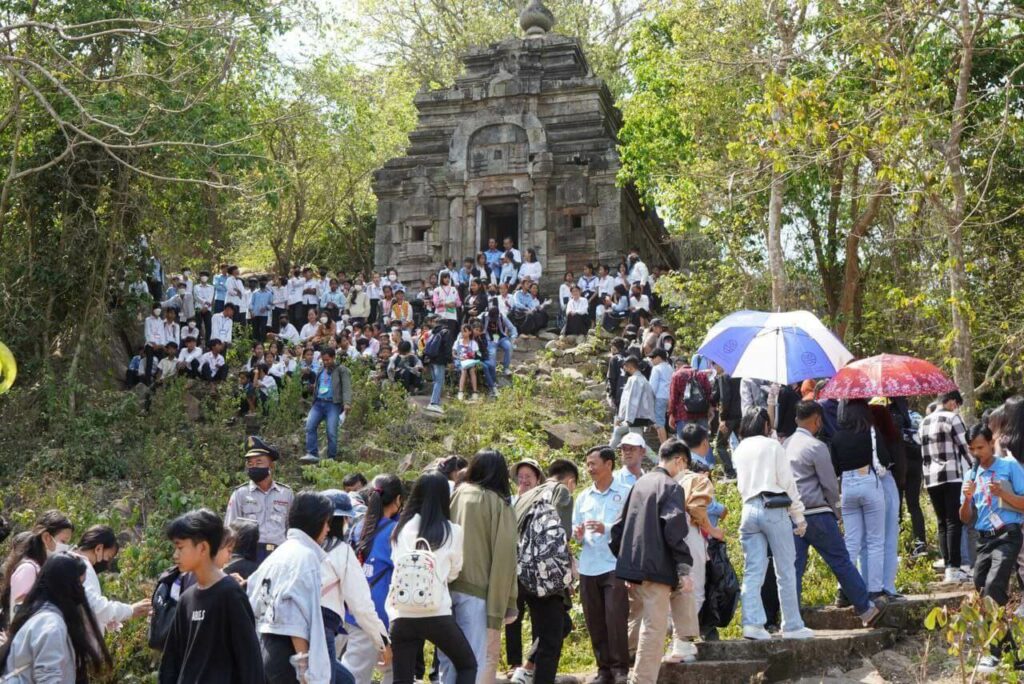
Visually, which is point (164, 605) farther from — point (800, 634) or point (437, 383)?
point (437, 383)

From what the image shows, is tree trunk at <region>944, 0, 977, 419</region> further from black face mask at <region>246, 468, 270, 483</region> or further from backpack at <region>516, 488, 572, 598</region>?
black face mask at <region>246, 468, 270, 483</region>

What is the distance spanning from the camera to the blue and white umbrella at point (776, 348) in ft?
32.3

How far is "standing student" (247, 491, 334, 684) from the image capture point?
5.52 metres

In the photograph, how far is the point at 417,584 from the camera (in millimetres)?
6242

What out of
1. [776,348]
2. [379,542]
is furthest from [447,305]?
[379,542]

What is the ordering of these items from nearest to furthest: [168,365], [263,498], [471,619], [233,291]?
[471,619] < [263,498] < [168,365] < [233,291]

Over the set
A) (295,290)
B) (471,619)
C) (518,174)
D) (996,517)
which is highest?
(518,174)

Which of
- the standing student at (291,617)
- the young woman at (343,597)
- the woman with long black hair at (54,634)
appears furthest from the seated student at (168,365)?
the standing student at (291,617)

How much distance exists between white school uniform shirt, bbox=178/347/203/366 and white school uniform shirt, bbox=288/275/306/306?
12.0 ft

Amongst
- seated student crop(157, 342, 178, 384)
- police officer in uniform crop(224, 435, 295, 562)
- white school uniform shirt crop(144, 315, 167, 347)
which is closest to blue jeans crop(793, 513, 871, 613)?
police officer in uniform crop(224, 435, 295, 562)

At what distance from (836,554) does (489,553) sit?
2662mm

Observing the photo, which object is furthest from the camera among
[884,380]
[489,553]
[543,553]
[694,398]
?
[694,398]

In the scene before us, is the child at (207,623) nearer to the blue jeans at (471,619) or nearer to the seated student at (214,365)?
the blue jeans at (471,619)

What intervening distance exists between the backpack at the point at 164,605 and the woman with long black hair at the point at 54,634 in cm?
29
